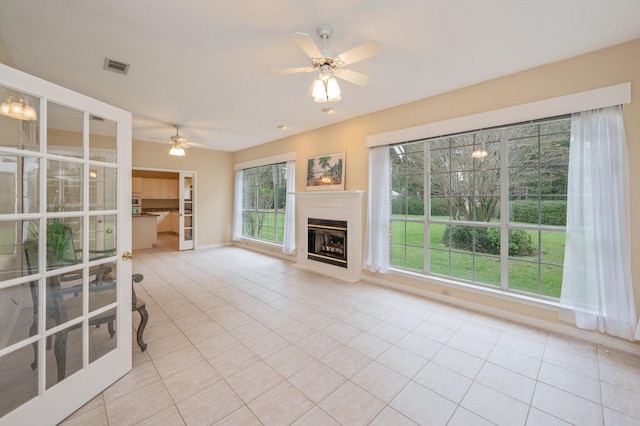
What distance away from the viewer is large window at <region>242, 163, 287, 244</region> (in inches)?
260

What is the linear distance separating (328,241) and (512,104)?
11.2 feet

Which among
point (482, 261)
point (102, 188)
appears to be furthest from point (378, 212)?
point (102, 188)

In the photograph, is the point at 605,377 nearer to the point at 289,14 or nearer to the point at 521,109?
the point at 521,109

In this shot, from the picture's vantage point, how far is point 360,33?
7.27 feet

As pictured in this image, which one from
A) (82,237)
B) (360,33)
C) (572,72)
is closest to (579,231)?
(572,72)

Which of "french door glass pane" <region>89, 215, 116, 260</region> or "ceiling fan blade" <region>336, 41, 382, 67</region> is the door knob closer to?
"french door glass pane" <region>89, 215, 116, 260</region>

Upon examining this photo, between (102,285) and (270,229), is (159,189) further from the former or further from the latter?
(102,285)

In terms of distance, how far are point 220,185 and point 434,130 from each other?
246 inches

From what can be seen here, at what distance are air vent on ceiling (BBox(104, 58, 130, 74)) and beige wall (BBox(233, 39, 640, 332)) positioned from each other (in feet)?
10.5

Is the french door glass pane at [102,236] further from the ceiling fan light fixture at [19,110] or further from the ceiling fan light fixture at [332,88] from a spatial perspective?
the ceiling fan light fixture at [332,88]

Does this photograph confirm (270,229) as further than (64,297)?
Yes

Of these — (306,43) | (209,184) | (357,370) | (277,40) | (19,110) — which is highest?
(277,40)

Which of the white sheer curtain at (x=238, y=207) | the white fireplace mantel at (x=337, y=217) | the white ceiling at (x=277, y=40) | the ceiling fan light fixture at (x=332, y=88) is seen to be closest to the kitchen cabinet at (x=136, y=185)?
the white sheer curtain at (x=238, y=207)

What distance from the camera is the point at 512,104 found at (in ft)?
9.72
